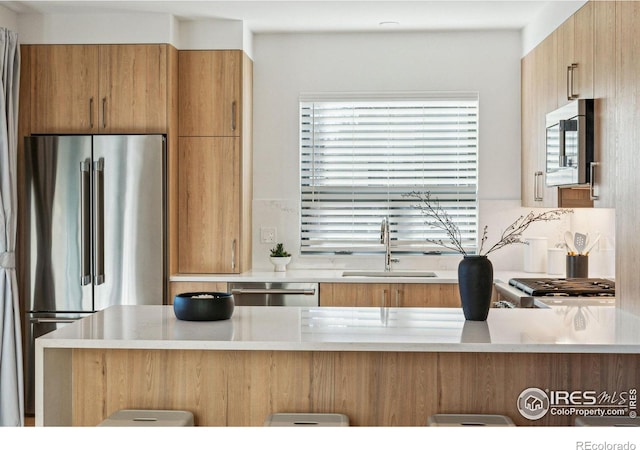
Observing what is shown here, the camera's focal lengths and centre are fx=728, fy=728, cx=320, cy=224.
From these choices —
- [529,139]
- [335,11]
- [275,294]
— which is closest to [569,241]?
[529,139]

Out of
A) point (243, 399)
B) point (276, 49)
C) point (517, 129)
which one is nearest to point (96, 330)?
point (243, 399)

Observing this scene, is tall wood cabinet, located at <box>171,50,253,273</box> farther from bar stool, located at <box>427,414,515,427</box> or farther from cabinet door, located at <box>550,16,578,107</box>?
bar stool, located at <box>427,414,515,427</box>

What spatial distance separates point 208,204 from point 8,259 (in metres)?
1.25

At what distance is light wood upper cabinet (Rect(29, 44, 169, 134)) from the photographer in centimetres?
454

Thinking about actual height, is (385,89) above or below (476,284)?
above

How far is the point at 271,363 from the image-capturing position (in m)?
2.57

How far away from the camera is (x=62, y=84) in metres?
4.56

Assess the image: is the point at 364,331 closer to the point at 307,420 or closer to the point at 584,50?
the point at 307,420

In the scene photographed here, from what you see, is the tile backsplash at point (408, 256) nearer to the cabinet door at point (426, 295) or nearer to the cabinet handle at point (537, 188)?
the cabinet handle at point (537, 188)

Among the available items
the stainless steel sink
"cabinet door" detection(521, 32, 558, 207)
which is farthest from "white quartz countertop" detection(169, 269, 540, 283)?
"cabinet door" detection(521, 32, 558, 207)

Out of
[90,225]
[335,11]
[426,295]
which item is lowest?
[426,295]

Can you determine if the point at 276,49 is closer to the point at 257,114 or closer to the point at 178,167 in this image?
the point at 257,114

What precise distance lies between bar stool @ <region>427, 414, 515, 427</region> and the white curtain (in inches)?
112

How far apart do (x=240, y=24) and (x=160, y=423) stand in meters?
3.03
